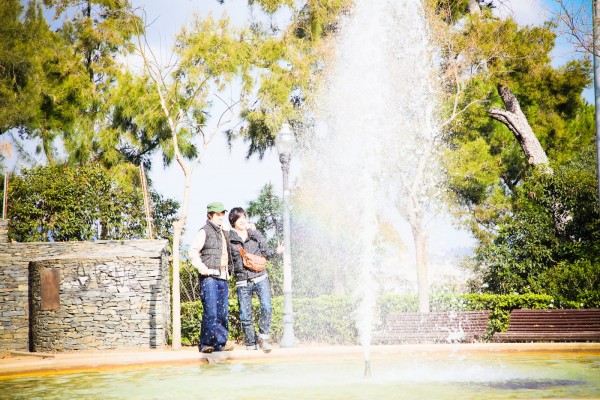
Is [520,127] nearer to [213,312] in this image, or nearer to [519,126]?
[519,126]

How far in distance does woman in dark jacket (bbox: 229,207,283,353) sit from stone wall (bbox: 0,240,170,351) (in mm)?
4862

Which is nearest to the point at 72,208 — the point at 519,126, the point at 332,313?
the point at 332,313

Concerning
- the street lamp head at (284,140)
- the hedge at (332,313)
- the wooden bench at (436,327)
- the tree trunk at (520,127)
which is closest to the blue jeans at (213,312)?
the wooden bench at (436,327)

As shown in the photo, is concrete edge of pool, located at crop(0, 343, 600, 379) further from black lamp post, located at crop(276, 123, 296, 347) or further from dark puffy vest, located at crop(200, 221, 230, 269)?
A: black lamp post, located at crop(276, 123, 296, 347)

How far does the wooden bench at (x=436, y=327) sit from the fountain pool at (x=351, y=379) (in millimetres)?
1154

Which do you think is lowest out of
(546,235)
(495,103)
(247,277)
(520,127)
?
(247,277)

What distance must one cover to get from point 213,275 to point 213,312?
1.46ft

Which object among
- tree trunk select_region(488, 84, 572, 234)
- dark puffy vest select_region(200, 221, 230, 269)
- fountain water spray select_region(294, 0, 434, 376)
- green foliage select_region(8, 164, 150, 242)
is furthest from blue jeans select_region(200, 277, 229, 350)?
tree trunk select_region(488, 84, 572, 234)

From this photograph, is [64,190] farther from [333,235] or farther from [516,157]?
[516,157]

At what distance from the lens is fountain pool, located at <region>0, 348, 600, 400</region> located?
20.5 feet

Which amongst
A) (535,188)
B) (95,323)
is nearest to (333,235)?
(535,188)

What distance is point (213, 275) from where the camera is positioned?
9.00 metres

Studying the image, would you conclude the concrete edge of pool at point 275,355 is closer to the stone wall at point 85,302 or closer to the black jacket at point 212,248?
the black jacket at point 212,248

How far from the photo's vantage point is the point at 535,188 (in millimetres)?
15680
